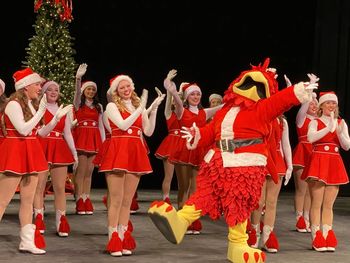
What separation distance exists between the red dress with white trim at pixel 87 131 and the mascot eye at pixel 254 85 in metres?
3.41

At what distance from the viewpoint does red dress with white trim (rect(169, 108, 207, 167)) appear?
7.41 metres

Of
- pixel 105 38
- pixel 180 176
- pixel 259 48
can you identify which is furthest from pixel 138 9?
pixel 180 176

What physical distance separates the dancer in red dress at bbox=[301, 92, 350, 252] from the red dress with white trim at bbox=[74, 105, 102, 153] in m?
2.79

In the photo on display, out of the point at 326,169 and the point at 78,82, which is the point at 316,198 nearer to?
the point at 326,169

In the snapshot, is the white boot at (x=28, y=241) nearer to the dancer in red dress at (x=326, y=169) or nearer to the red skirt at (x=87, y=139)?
the dancer in red dress at (x=326, y=169)

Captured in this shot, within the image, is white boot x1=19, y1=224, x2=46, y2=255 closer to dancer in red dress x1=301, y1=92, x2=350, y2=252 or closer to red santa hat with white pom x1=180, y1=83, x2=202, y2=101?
dancer in red dress x1=301, y1=92, x2=350, y2=252

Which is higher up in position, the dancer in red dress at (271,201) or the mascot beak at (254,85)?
the mascot beak at (254,85)

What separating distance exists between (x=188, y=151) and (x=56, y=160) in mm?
1310

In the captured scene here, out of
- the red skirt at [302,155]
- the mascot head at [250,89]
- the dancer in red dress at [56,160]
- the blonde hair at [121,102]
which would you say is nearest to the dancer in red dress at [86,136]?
the dancer in red dress at [56,160]

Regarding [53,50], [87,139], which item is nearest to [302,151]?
[87,139]

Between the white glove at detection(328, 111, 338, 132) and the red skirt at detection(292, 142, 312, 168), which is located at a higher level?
the white glove at detection(328, 111, 338, 132)

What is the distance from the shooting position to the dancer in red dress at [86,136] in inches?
331

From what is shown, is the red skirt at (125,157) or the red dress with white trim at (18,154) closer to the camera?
the red dress with white trim at (18,154)

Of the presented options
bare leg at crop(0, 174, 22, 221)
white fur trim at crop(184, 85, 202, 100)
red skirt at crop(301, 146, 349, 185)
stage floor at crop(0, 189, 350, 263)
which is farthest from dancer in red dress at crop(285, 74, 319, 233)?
bare leg at crop(0, 174, 22, 221)
